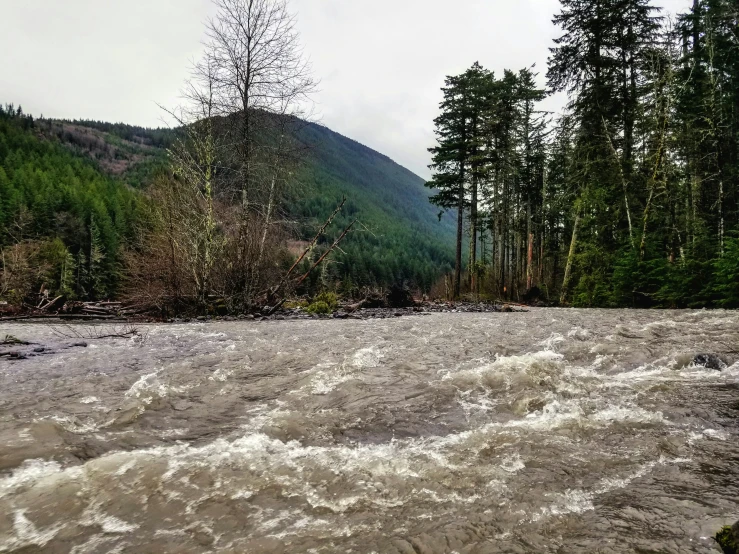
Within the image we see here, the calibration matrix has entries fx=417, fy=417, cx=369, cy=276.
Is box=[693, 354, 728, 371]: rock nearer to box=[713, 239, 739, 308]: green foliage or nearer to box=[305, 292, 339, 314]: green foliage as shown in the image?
box=[713, 239, 739, 308]: green foliage

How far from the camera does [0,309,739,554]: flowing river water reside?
2334mm

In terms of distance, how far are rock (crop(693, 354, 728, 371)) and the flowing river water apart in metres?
0.12

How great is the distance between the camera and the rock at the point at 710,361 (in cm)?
566

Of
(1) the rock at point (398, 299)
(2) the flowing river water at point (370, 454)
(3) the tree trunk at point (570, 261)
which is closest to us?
(2) the flowing river water at point (370, 454)

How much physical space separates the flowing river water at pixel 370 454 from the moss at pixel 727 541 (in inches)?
2.0

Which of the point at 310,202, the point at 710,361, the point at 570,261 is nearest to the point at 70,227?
the point at 570,261

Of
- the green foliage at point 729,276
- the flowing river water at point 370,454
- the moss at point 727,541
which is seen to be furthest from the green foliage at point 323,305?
the moss at point 727,541

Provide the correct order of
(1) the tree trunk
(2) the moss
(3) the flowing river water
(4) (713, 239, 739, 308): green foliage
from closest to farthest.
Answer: (2) the moss, (3) the flowing river water, (4) (713, 239, 739, 308): green foliage, (1) the tree trunk

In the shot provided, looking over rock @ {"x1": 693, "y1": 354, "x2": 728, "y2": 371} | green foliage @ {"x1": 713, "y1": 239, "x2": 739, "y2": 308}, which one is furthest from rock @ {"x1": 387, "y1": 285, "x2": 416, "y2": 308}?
rock @ {"x1": 693, "y1": 354, "x2": 728, "y2": 371}

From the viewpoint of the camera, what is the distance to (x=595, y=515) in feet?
8.11

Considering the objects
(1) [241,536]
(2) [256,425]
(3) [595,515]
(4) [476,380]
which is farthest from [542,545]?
(4) [476,380]

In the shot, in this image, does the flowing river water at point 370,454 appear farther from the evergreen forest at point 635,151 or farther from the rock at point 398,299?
the rock at point 398,299

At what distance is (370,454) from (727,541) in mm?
2232

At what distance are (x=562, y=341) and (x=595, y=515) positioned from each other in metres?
5.83
